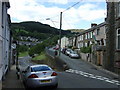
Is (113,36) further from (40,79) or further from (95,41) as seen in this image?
(95,41)

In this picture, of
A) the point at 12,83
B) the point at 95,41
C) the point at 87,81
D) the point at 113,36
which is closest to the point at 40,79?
the point at 12,83

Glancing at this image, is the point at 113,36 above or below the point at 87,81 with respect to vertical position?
above

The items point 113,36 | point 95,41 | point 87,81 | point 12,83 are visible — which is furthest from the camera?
point 95,41

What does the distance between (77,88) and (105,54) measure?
Result: 12.7m

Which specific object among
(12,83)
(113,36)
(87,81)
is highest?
(113,36)

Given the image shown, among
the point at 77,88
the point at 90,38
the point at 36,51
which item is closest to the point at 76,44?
the point at 90,38

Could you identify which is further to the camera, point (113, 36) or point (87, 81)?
point (113, 36)

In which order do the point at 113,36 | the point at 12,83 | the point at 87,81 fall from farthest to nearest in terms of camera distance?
the point at 113,36, the point at 12,83, the point at 87,81

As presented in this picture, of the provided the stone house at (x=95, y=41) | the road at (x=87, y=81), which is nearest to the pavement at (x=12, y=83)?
the road at (x=87, y=81)

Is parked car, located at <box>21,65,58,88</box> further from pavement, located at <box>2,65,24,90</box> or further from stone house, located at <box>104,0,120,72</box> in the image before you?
stone house, located at <box>104,0,120,72</box>

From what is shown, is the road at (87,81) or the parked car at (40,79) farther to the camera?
the road at (87,81)

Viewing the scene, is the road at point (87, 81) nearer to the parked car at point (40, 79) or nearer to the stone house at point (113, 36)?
the parked car at point (40, 79)

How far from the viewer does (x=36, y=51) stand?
73438 millimetres

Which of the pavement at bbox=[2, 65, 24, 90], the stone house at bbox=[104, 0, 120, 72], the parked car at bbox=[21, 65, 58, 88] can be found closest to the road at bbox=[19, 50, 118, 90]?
the parked car at bbox=[21, 65, 58, 88]
